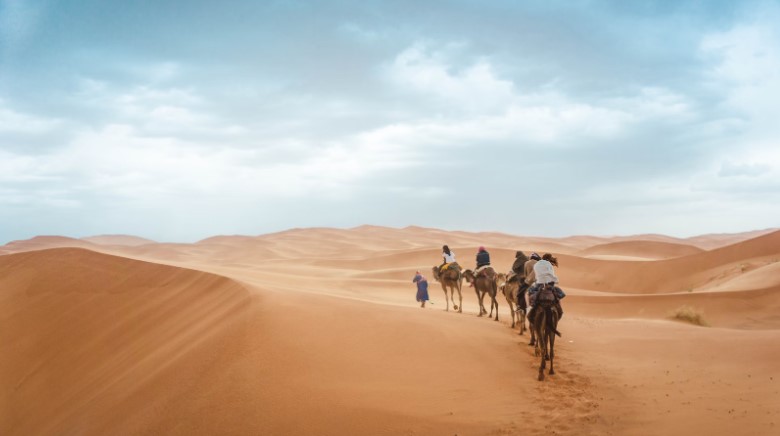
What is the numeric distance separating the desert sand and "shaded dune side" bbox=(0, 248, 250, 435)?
0.06m

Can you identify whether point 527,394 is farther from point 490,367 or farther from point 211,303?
point 211,303

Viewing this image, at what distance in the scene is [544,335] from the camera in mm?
10055

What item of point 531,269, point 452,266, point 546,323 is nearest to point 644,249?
point 452,266

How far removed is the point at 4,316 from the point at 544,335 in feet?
61.1

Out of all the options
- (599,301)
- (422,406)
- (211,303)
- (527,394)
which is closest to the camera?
(422,406)

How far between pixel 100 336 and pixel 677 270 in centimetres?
3532

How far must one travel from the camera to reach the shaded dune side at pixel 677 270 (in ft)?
108

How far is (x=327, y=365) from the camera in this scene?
380 inches

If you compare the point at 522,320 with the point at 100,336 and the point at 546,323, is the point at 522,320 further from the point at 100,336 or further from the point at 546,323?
the point at 100,336

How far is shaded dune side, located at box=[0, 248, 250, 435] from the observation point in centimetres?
1073

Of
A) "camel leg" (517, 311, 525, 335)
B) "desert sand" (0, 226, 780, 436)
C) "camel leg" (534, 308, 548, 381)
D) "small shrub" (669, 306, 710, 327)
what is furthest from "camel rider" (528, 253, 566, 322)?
"small shrub" (669, 306, 710, 327)

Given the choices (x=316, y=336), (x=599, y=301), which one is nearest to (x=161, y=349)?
(x=316, y=336)

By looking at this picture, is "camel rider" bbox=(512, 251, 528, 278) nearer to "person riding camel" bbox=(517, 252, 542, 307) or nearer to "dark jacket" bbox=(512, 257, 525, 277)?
"dark jacket" bbox=(512, 257, 525, 277)

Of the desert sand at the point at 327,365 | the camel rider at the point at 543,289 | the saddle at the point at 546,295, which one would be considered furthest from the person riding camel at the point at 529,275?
the desert sand at the point at 327,365
